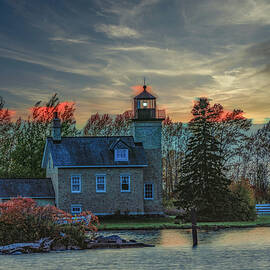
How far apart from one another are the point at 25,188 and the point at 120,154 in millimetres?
8418

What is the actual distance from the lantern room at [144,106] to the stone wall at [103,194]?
17.6 ft

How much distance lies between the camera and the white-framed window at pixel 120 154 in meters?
50.3

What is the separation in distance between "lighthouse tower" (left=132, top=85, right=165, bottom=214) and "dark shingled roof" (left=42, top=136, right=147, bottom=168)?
3.26 feet

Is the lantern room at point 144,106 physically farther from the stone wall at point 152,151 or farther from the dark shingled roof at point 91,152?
the dark shingled roof at point 91,152

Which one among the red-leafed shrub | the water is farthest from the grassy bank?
the red-leafed shrub

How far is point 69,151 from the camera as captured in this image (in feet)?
165

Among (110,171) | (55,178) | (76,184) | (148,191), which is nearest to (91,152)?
(110,171)

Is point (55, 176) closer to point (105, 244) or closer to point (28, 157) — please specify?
point (28, 157)

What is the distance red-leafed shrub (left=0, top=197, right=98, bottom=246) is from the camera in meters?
26.6

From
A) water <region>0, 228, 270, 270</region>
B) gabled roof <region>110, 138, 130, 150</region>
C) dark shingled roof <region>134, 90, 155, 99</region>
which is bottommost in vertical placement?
water <region>0, 228, 270, 270</region>

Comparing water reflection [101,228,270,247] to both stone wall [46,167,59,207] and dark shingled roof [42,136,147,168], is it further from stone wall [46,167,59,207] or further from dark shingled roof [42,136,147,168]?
stone wall [46,167,59,207]

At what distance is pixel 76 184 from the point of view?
162 feet

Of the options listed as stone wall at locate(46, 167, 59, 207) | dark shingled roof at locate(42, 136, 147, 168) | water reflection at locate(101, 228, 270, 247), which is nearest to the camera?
water reflection at locate(101, 228, 270, 247)

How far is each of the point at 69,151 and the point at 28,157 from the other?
15264mm
